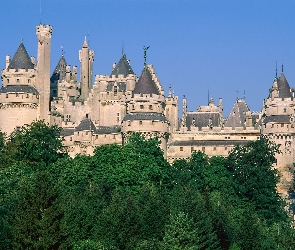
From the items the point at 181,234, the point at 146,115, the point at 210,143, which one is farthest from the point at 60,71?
the point at 181,234

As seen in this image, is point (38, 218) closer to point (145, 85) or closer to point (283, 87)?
point (145, 85)

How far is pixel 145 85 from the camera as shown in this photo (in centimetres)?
9294

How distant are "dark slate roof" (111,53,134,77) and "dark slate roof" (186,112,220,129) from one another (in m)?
7.29

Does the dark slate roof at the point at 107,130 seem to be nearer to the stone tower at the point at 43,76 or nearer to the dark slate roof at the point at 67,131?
the dark slate roof at the point at 67,131

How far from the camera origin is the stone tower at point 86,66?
10981 cm

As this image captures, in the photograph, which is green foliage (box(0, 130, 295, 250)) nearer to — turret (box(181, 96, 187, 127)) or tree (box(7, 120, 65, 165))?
tree (box(7, 120, 65, 165))

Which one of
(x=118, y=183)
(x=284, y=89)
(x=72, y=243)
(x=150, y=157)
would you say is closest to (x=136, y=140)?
(x=150, y=157)

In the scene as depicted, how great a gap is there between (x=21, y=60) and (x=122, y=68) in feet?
32.6

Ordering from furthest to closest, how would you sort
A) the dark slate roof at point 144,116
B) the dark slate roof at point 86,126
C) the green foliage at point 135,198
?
1. the dark slate roof at point 86,126
2. the dark slate roof at point 144,116
3. the green foliage at point 135,198

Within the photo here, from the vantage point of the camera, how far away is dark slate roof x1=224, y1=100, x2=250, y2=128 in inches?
Result: 4018

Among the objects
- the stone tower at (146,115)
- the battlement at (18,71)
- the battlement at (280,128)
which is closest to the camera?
the stone tower at (146,115)

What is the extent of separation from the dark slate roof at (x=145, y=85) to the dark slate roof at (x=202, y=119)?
961 centimetres

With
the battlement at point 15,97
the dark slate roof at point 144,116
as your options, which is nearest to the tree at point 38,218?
the dark slate roof at point 144,116

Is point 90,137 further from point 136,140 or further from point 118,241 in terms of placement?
point 118,241
